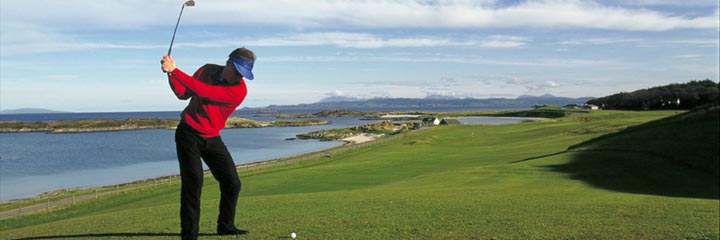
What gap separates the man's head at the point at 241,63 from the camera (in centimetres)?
663

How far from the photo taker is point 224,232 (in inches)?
334

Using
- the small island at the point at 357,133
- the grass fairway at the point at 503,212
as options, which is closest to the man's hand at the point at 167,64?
the grass fairway at the point at 503,212

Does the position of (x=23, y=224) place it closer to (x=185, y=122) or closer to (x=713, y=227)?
(x=185, y=122)

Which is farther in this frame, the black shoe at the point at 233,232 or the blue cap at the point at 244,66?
the black shoe at the point at 233,232

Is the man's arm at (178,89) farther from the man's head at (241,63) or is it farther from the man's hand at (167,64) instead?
the man's head at (241,63)

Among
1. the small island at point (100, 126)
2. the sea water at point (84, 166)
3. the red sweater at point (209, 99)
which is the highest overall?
the red sweater at point (209, 99)

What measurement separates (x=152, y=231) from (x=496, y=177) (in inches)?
693

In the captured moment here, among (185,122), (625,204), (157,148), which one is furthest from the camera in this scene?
(157,148)

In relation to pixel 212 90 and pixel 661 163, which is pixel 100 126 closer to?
Result: pixel 661 163

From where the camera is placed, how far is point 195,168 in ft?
23.2

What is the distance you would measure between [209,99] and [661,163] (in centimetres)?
2450

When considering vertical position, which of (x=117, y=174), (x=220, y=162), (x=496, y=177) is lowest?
(x=117, y=174)

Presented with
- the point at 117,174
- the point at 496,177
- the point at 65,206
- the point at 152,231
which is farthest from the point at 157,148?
the point at 152,231

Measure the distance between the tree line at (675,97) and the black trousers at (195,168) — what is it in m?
38.4
